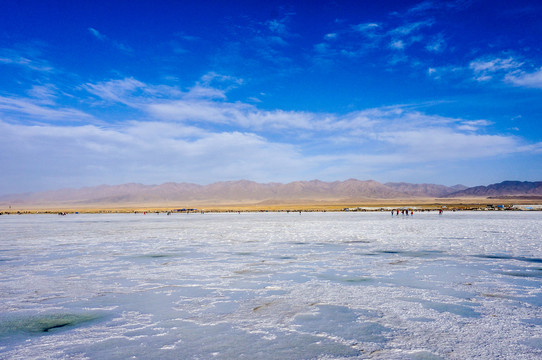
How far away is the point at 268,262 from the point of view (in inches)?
382

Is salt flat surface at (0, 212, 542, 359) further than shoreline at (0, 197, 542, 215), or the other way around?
shoreline at (0, 197, 542, 215)

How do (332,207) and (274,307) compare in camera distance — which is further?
(332,207)

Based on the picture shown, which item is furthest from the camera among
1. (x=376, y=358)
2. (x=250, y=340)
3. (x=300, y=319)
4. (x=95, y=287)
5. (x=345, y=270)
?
(x=345, y=270)

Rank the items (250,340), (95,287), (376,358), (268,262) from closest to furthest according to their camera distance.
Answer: (376,358)
(250,340)
(95,287)
(268,262)

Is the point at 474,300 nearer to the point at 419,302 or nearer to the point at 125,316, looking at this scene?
Result: the point at 419,302

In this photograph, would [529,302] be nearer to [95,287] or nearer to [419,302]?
[419,302]

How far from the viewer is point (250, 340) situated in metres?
4.19

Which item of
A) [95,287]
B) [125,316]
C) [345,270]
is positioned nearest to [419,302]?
[345,270]

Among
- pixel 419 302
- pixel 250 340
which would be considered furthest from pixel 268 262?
pixel 250 340

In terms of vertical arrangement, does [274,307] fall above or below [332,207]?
below

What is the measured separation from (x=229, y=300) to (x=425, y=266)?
202 inches

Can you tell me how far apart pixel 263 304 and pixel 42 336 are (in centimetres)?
283

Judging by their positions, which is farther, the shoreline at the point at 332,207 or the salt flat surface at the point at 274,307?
the shoreline at the point at 332,207

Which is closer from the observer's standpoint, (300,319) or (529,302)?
(300,319)
